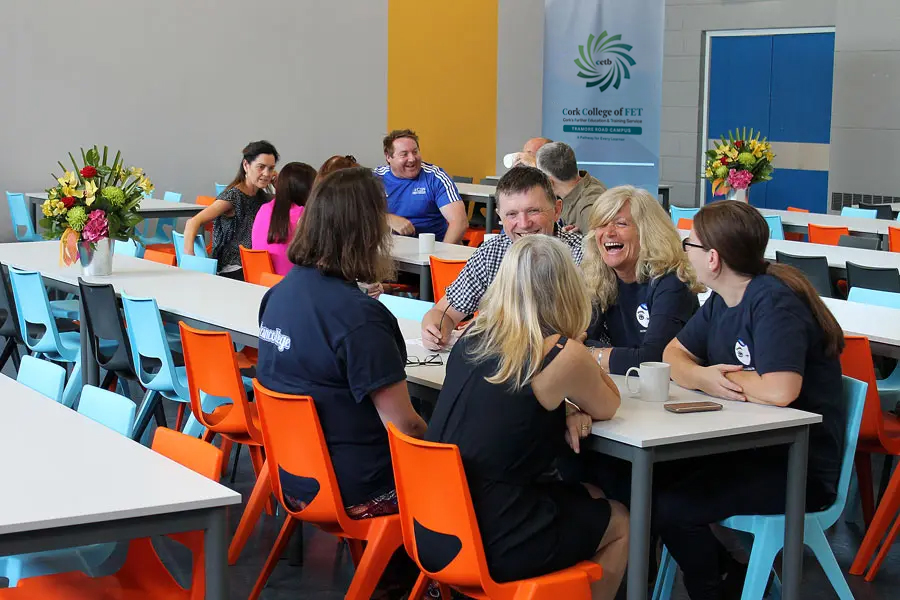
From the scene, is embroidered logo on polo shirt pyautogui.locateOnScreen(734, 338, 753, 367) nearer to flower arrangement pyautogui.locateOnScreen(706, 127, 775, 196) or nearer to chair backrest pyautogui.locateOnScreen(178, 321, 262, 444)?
chair backrest pyautogui.locateOnScreen(178, 321, 262, 444)

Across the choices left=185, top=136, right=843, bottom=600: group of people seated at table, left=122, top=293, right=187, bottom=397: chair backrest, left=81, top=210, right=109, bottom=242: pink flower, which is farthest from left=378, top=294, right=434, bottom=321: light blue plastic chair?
left=81, top=210, right=109, bottom=242: pink flower

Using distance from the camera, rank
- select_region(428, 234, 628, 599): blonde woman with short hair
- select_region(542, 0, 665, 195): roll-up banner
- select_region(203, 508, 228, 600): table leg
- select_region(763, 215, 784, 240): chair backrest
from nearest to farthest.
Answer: select_region(203, 508, 228, 600): table leg, select_region(428, 234, 628, 599): blonde woman with short hair, select_region(763, 215, 784, 240): chair backrest, select_region(542, 0, 665, 195): roll-up banner

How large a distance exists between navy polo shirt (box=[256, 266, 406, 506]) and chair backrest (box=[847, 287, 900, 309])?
7.70 ft

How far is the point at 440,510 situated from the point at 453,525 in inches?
1.7

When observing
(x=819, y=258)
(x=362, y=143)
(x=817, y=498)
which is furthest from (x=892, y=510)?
(x=362, y=143)

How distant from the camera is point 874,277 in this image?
5398 millimetres

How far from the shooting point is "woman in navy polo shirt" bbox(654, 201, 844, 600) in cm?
291

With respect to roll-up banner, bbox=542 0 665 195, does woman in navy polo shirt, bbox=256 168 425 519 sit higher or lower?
lower

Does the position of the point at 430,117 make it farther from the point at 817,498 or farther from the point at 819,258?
the point at 817,498

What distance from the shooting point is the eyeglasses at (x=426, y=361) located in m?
3.38

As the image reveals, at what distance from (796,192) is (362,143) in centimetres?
440

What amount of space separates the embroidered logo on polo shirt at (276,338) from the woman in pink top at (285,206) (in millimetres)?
2446

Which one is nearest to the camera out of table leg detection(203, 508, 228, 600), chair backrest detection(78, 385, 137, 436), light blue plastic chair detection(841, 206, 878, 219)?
table leg detection(203, 508, 228, 600)

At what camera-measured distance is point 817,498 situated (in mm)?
3023
